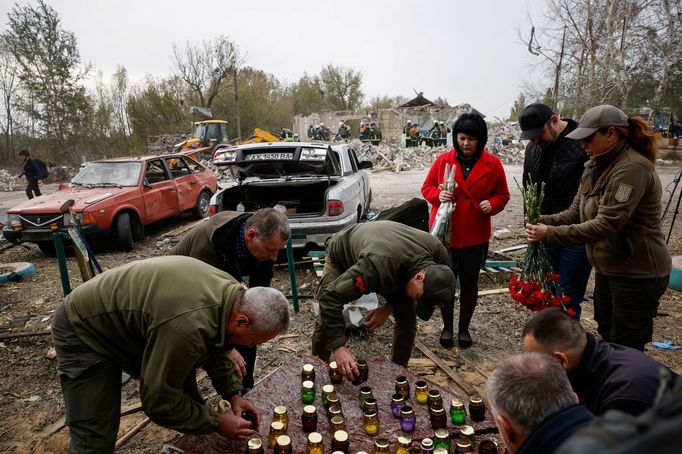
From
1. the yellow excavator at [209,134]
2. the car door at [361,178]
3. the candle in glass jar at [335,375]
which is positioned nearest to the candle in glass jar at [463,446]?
the candle in glass jar at [335,375]

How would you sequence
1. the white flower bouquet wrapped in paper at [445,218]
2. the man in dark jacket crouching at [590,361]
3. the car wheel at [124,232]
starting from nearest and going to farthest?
the man in dark jacket crouching at [590,361] → the white flower bouquet wrapped in paper at [445,218] → the car wheel at [124,232]

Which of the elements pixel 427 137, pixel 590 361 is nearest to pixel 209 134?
pixel 427 137

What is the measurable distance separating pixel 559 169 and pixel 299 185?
3.92m

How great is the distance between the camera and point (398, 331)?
3.34m

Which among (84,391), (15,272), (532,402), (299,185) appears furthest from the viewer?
(299,185)

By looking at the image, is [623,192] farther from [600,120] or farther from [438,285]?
[438,285]

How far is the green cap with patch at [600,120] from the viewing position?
2.59 metres

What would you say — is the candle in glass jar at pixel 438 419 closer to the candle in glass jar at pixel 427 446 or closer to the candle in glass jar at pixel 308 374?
the candle in glass jar at pixel 427 446

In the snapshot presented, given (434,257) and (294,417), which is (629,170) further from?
(294,417)

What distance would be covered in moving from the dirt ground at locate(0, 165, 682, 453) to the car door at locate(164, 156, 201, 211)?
297 cm

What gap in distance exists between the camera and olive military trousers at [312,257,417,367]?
3.24m

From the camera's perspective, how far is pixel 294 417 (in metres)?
2.67

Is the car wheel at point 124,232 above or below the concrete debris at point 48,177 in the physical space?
below

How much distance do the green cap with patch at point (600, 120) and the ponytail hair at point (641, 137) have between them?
0.17ft
